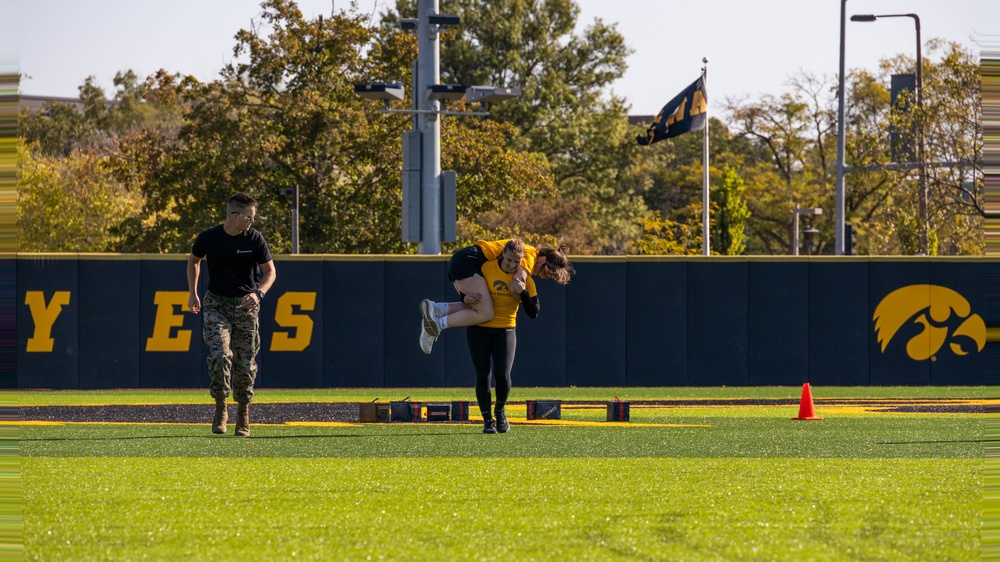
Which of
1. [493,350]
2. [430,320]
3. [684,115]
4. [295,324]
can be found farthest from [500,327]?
[684,115]

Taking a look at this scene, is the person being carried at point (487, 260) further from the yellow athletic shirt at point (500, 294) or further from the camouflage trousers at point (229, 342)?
the camouflage trousers at point (229, 342)

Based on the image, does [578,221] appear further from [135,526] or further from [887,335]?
[135,526]

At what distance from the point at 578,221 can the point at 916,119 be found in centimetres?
2657

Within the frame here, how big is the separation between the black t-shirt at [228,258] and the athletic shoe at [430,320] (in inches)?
76.2

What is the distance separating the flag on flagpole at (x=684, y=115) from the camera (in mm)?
35062

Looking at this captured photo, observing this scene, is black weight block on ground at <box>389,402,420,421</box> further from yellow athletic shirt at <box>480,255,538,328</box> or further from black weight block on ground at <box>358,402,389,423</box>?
yellow athletic shirt at <box>480,255,538,328</box>

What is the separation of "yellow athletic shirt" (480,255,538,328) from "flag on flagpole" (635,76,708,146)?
23572 mm

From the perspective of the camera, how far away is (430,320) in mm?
12641

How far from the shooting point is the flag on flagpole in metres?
35.1

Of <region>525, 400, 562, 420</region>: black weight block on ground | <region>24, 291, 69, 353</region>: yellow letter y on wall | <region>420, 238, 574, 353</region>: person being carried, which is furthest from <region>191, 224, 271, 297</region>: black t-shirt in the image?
<region>24, 291, 69, 353</region>: yellow letter y on wall

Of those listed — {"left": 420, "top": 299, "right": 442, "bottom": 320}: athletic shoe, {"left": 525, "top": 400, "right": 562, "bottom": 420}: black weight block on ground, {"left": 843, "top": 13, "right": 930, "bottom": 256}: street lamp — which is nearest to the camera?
{"left": 420, "top": 299, "right": 442, "bottom": 320}: athletic shoe

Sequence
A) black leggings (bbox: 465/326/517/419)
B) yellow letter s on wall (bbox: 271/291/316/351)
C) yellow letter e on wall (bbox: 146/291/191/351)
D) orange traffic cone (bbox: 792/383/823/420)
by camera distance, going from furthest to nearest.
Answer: yellow letter s on wall (bbox: 271/291/316/351), yellow letter e on wall (bbox: 146/291/191/351), orange traffic cone (bbox: 792/383/823/420), black leggings (bbox: 465/326/517/419)

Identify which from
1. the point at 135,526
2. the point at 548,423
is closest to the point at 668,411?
the point at 548,423

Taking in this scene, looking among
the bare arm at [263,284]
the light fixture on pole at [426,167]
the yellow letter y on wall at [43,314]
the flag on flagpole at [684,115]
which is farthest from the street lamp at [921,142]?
the bare arm at [263,284]
